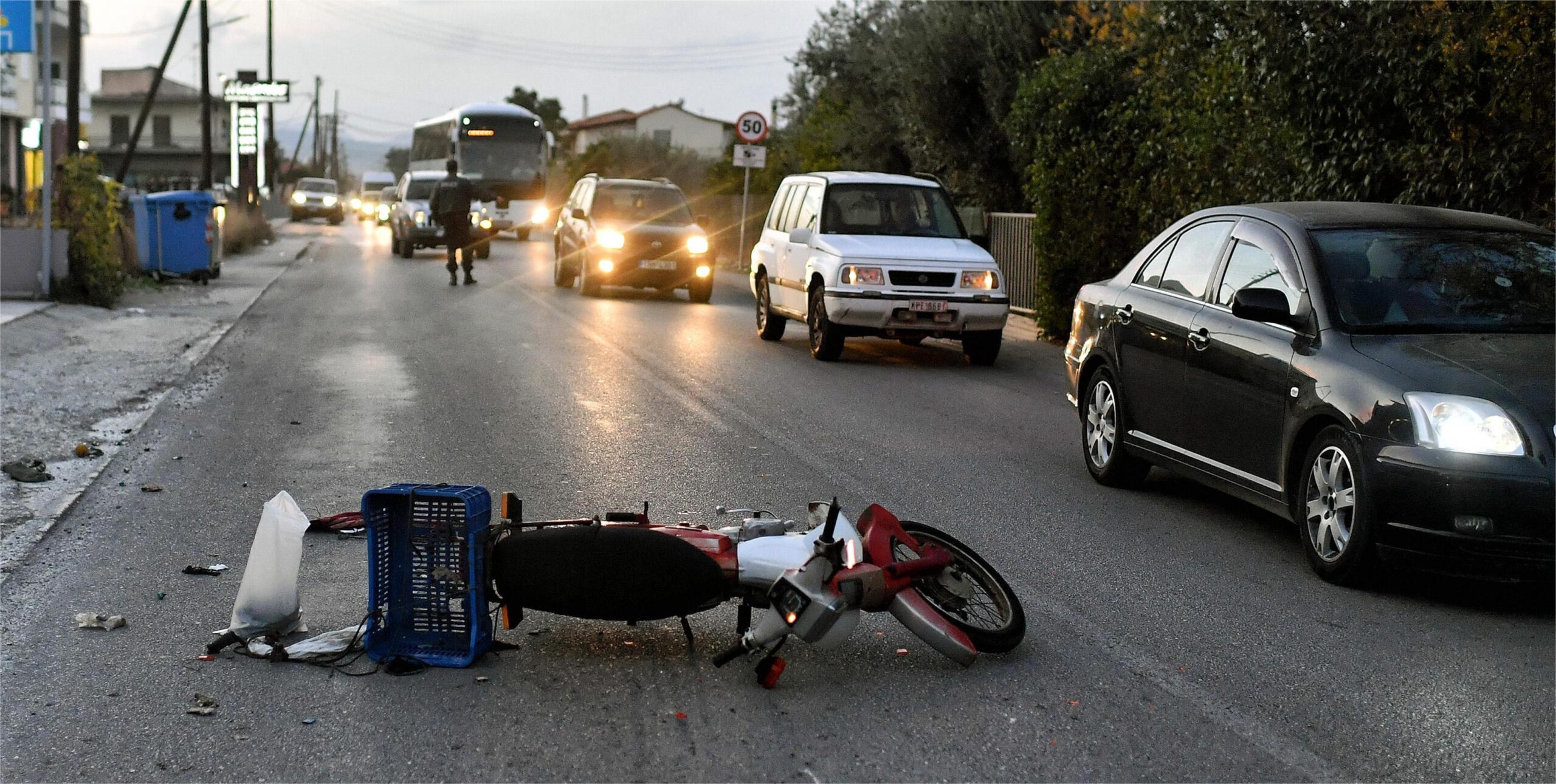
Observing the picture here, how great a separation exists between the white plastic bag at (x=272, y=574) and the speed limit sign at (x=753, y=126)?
80.4 feet

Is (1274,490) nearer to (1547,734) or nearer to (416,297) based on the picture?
(1547,734)

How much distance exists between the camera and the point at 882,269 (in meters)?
14.7

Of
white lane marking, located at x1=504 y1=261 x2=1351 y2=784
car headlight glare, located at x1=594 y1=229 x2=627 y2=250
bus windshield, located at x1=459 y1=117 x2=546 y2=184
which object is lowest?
white lane marking, located at x1=504 y1=261 x2=1351 y2=784

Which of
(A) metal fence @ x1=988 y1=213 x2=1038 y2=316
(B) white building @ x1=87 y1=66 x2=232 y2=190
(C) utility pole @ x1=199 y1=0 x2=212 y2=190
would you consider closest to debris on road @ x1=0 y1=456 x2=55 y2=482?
(A) metal fence @ x1=988 y1=213 x2=1038 y2=316

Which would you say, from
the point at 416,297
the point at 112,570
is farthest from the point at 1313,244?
the point at 416,297

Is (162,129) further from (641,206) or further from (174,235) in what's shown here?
(641,206)

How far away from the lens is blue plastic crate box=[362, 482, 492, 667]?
5.11 m

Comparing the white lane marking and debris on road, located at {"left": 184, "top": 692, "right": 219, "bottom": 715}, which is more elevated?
the white lane marking

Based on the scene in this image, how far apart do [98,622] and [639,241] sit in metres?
17.6

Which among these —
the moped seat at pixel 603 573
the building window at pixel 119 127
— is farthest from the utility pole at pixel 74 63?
the building window at pixel 119 127

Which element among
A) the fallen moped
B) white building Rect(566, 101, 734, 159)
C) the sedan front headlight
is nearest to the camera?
the fallen moped

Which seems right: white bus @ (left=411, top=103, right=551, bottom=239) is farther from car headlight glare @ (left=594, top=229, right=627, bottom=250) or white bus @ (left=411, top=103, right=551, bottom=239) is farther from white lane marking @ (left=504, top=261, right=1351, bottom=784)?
white lane marking @ (left=504, top=261, right=1351, bottom=784)

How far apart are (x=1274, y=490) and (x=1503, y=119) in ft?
19.4

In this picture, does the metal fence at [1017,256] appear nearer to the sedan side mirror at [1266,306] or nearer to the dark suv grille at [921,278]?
the dark suv grille at [921,278]
